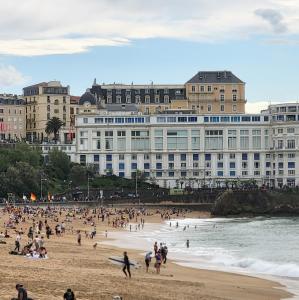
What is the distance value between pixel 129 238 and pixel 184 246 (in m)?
8.47

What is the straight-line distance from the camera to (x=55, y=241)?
60.9 meters

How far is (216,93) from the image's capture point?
16912 cm

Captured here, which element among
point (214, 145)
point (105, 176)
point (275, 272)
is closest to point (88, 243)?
point (275, 272)

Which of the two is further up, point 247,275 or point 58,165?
point 58,165

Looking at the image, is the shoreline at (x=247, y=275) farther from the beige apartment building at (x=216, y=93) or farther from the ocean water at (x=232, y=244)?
the beige apartment building at (x=216, y=93)

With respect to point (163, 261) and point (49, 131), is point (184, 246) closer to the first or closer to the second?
point (163, 261)

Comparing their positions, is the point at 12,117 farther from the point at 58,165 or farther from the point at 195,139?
the point at 195,139

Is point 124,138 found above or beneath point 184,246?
above

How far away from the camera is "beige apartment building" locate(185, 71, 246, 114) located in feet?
555

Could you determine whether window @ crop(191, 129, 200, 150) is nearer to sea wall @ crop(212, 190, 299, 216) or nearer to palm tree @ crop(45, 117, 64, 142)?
sea wall @ crop(212, 190, 299, 216)

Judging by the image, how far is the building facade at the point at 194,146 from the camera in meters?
150

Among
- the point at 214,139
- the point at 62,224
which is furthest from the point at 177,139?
the point at 62,224

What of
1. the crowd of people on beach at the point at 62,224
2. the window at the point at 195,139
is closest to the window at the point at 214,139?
the window at the point at 195,139

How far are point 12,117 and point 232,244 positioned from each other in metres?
117
